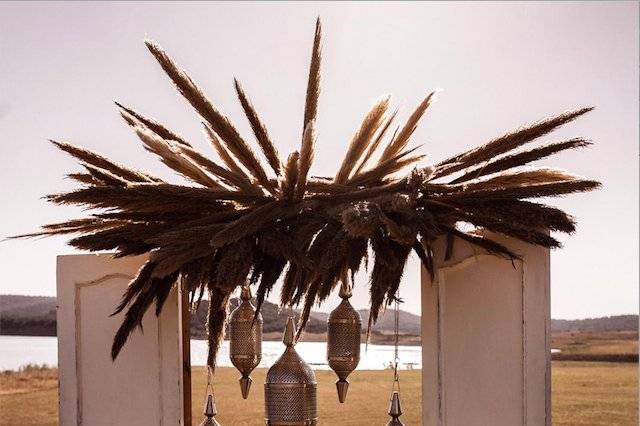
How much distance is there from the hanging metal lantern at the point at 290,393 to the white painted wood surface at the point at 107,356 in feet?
1.71

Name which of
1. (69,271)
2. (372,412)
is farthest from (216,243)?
(372,412)

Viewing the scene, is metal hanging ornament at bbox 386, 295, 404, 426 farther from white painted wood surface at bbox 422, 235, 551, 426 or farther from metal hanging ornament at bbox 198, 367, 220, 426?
metal hanging ornament at bbox 198, 367, 220, 426

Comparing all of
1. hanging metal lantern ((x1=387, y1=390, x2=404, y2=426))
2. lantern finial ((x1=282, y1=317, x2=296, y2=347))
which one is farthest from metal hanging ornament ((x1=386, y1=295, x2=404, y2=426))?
lantern finial ((x1=282, y1=317, x2=296, y2=347))

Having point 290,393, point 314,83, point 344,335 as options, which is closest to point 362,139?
point 314,83

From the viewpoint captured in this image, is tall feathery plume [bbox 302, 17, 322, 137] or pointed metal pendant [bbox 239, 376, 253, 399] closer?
tall feathery plume [bbox 302, 17, 322, 137]

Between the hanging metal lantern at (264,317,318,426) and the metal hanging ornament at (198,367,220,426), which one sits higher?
the hanging metal lantern at (264,317,318,426)

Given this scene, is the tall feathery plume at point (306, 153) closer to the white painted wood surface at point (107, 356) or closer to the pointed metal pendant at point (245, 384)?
the white painted wood surface at point (107, 356)

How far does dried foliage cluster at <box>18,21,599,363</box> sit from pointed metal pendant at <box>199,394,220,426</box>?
57 centimetres

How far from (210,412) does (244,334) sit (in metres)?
0.38

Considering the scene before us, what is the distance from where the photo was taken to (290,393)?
3.47 metres

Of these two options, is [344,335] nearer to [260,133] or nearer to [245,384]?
[245,384]

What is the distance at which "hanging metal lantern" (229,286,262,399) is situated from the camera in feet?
12.4

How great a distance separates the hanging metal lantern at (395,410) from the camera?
3508 millimetres

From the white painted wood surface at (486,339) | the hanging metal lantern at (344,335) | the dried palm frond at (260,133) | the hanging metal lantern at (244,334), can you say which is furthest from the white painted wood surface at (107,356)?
the white painted wood surface at (486,339)
